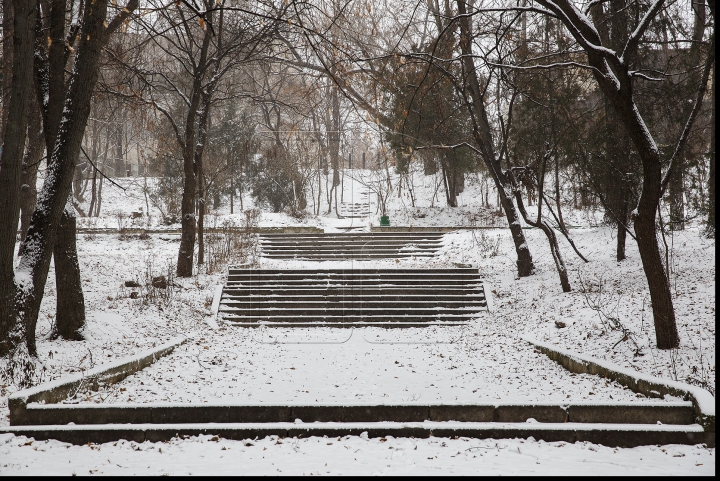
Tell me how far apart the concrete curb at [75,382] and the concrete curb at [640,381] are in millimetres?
5630

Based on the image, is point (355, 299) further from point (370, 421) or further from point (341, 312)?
point (370, 421)

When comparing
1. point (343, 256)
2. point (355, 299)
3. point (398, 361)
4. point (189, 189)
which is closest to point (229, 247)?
point (189, 189)

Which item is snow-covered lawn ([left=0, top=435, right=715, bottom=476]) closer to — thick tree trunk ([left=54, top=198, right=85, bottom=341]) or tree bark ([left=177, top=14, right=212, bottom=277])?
thick tree trunk ([left=54, top=198, right=85, bottom=341])

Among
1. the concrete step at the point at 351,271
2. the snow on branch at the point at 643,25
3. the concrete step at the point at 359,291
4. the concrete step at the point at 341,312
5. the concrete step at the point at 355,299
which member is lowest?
the concrete step at the point at 341,312

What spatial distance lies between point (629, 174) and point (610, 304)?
377 cm

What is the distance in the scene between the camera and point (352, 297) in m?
12.3

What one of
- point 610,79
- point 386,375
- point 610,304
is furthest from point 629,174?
point 386,375

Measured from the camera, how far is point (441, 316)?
11.4 meters

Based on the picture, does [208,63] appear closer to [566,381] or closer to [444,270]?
[444,270]

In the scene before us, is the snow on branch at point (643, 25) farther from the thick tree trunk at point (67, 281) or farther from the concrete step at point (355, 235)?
the concrete step at point (355, 235)

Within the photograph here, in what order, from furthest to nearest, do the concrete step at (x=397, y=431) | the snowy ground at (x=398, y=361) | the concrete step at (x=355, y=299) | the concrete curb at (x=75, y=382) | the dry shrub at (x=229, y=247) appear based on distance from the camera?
the dry shrub at (x=229, y=247) → the concrete step at (x=355, y=299) → the concrete curb at (x=75, y=382) → the concrete step at (x=397, y=431) → the snowy ground at (x=398, y=361)

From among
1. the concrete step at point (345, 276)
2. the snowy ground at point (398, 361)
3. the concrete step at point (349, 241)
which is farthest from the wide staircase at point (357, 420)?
the concrete step at point (349, 241)

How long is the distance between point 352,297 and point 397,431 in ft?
24.9

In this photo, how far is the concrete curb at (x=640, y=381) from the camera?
4.66 m
